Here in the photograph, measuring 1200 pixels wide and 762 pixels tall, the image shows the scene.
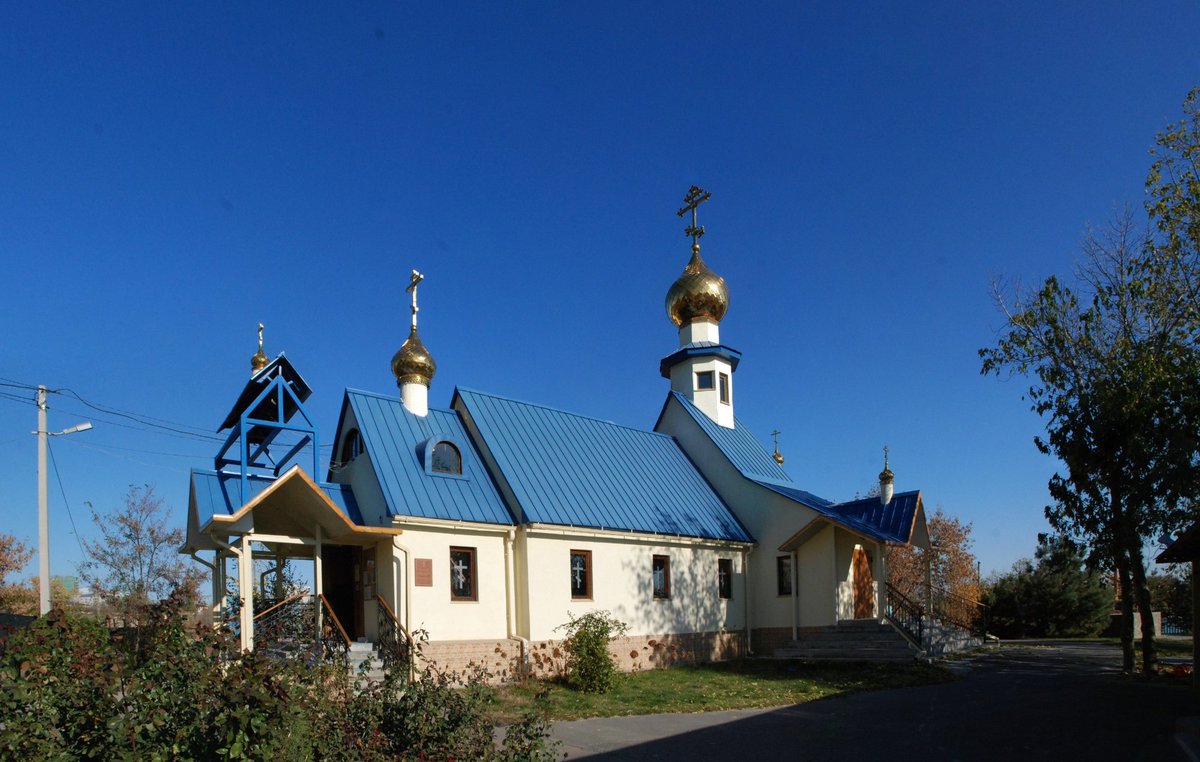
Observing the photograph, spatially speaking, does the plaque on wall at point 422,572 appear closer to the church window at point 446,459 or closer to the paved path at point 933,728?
the church window at point 446,459

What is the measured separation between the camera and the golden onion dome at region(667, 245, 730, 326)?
27.8 meters

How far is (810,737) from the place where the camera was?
11461 millimetres

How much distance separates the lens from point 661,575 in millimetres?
20984

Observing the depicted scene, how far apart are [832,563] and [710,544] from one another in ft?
10.3

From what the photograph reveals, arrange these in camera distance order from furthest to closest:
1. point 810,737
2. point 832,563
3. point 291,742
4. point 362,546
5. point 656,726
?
point 832,563 → point 362,546 → point 656,726 → point 810,737 → point 291,742

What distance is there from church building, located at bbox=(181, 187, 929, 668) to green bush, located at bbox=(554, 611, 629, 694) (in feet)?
2.91

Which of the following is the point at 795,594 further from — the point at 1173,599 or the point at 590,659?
the point at 1173,599

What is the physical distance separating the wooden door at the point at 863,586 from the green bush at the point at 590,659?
839 cm

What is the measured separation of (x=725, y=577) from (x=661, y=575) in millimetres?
2692

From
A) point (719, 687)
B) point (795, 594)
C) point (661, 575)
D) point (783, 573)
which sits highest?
point (661, 575)

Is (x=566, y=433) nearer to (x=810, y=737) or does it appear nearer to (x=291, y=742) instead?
(x=810, y=737)

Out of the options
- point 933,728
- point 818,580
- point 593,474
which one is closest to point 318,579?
point 593,474

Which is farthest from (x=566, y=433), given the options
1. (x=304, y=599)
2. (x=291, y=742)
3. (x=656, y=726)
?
(x=291, y=742)

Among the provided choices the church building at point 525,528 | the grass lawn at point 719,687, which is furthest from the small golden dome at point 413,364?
the grass lawn at point 719,687
